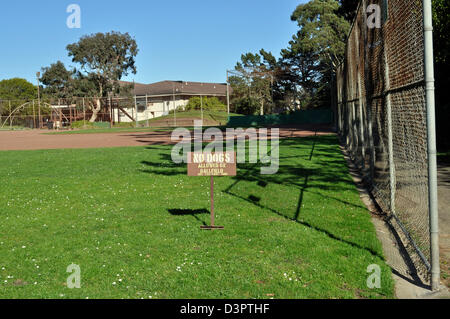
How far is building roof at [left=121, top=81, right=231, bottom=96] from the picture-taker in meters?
76.2

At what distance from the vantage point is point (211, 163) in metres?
6.55

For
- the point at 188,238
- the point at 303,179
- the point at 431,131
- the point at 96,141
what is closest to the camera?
the point at 431,131

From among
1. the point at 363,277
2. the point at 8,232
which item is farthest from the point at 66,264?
the point at 363,277

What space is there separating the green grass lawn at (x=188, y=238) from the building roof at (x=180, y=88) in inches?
2512

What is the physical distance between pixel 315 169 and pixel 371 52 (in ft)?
12.7

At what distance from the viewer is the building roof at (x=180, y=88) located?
76.2 meters

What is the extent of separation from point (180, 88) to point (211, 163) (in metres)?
70.7

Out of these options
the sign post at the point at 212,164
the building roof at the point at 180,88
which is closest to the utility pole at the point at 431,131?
the sign post at the point at 212,164

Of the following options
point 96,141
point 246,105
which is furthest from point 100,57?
point 96,141

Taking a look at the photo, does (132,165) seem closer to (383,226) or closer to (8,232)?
(8,232)

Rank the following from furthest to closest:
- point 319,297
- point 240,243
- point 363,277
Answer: point 240,243
point 363,277
point 319,297

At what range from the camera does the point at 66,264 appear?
5203 millimetres

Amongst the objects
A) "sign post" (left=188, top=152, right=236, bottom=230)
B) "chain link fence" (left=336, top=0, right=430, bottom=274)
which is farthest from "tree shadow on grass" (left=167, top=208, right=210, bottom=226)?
A: "chain link fence" (left=336, top=0, right=430, bottom=274)

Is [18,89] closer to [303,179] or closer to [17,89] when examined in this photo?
[17,89]
